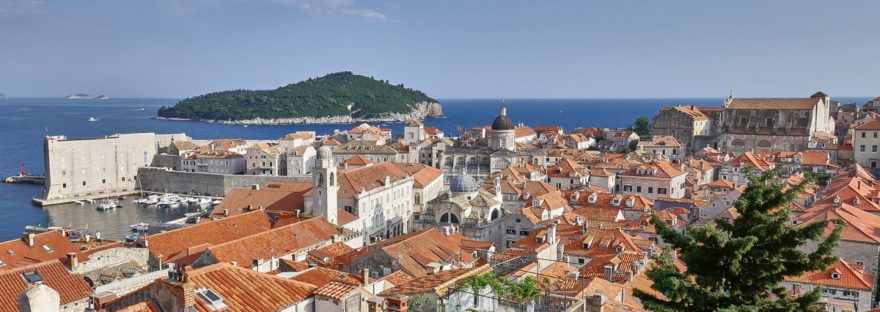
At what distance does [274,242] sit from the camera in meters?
29.4

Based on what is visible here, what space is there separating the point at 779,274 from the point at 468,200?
32.4 meters

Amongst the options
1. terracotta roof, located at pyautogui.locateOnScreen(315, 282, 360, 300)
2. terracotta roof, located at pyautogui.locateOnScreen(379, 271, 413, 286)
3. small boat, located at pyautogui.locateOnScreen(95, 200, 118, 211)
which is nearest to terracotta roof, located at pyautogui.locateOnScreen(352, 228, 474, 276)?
terracotta roof, located at pyautogui.locateOnScreen(379, 271, 413, 286)

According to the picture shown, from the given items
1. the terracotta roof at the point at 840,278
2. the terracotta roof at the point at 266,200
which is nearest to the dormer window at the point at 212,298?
the terracotta roof at the point at 840,278

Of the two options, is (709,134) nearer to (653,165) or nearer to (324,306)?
(653,165)

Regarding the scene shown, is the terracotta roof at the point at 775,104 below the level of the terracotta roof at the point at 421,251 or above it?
above

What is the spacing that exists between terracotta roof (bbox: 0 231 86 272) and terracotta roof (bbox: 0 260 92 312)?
17.0 ft

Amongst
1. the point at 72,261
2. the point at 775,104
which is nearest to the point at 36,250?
the point at 72,261

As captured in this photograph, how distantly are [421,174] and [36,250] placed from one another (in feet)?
103

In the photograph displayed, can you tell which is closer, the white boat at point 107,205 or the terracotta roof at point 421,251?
the terracotta roof at point 421,251

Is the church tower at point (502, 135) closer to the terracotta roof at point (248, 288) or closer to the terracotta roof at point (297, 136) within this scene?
the terracotta roof at point (297, 136)

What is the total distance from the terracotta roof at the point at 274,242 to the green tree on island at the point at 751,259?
752 inches

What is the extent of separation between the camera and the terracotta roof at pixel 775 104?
255ft

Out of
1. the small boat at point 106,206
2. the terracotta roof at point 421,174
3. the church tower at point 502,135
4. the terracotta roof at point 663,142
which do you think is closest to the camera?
the terracotta roof at point 421,174

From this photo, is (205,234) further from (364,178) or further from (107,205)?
(107,205)
